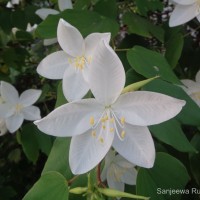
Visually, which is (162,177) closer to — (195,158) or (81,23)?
(195,158)

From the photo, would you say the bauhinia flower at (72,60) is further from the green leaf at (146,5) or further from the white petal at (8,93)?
the white petal at (8,93)

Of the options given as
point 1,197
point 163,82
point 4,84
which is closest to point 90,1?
point 163,82

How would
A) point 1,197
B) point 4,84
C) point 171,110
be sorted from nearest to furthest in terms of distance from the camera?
point 171,110 → point 4,84 → point 1,197

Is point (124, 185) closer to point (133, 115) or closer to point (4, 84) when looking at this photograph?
point (133, 115)

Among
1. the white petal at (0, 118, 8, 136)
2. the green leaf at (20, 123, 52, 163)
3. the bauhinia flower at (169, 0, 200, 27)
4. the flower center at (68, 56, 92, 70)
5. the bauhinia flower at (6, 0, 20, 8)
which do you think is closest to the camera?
the flower center at (68, 56, 92, 70)

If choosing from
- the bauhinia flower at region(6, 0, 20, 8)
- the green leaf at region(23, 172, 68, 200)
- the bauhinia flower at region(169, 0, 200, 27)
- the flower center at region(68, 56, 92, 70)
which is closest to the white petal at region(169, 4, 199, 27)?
the bauhinia flower at region(169, 0, 200, 27)

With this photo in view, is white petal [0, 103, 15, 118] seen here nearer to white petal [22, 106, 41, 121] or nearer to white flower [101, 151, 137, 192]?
white petal [22, 106, 41, 121]

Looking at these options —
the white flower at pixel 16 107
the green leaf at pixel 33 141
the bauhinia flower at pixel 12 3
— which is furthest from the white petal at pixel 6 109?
the bauhinia flower at pixel 12 3
